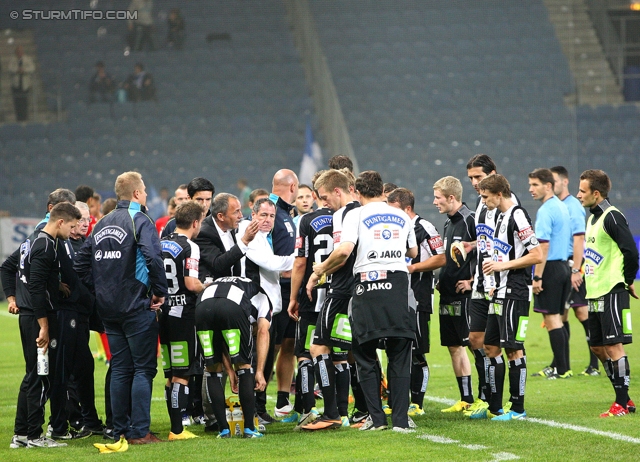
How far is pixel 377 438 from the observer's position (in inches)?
272

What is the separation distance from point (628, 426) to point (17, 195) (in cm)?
2115

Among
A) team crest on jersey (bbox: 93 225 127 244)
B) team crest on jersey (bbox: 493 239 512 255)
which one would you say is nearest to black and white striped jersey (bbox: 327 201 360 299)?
team crest on jersey (bbox: 493 239 512 255)

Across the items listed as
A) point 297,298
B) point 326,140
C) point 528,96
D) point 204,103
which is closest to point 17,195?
point 204,103

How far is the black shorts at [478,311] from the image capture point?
798 centimetres

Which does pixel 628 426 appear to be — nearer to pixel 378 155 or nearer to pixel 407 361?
pixel 407 361

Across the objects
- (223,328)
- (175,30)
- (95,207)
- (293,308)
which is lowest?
(223,328)

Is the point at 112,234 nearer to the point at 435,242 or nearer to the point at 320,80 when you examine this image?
the point at 435,242

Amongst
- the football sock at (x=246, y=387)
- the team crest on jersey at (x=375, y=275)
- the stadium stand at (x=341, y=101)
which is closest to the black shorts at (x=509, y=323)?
the team crest on jersey at (x=375, y=275)

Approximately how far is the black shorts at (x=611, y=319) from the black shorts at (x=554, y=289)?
222cm

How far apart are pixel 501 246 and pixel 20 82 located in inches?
850

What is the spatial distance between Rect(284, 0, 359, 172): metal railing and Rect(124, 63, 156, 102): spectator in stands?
4868 mm

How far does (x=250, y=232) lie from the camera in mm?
7223

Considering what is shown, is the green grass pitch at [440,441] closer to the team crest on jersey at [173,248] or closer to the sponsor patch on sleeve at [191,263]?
the sponsor patch on sleeve at [191,263]

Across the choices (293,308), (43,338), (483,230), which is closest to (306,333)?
(293,308)
